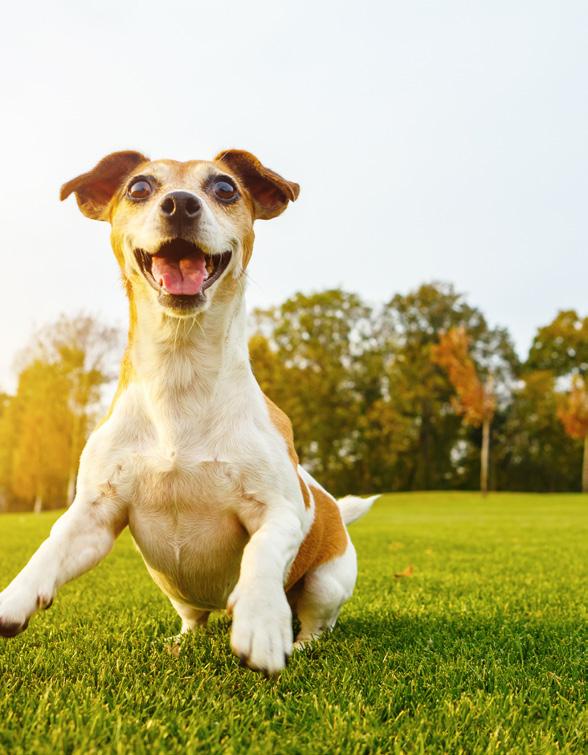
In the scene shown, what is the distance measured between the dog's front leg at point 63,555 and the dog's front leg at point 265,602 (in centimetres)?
65

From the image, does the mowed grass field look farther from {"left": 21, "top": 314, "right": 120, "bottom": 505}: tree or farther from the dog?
{"left": 21, "top": 314, "right": 120, "bottom": 505}: tree

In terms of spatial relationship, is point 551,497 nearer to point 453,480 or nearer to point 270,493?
point 453,480

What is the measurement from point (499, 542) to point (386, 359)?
108 ft

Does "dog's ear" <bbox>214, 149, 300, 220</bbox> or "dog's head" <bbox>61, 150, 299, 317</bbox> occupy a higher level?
"dog's ear" <bbox>214, 149, 300, 220</bbox>

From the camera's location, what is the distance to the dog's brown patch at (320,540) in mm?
3506

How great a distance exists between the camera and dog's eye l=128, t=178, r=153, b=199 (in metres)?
3.42

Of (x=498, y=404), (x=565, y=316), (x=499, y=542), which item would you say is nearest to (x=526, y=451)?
(x=498, y=404)

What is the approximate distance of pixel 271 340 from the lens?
138 ft

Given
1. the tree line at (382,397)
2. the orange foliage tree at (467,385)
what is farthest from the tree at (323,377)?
the orange foliage tree at (467,385)

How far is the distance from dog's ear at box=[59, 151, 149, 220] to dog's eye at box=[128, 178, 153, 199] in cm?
33

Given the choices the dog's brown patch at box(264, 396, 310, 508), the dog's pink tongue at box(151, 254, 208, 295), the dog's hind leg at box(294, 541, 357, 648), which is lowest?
the dog's hind leg at box(294, 541, 357, 648)

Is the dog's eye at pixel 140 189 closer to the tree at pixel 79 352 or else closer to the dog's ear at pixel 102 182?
the dog's ear at pixel 102 182

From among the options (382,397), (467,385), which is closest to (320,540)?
(467,385)

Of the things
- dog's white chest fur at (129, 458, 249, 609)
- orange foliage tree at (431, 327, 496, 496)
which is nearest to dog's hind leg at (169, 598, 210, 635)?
dog's white chest fur at (129, 458, 249, 609)
